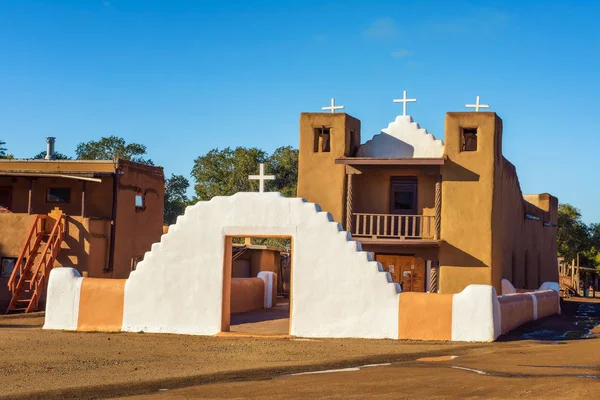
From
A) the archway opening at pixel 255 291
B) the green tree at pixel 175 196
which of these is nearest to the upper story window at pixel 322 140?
the archway opening at pixel 255 291

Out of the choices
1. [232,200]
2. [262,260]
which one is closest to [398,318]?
[232,200]

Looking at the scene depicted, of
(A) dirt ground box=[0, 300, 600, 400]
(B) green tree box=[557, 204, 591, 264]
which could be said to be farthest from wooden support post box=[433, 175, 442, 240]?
(B) green tree box=[557, 204, 591, 264]

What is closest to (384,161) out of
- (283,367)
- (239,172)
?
(283,367)

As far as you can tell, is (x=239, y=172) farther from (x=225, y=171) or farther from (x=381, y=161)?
(x=381, y=161)

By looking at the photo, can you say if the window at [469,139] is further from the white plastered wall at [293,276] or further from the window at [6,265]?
the window at [6,265]

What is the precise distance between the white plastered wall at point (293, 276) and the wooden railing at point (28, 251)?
9142 mm

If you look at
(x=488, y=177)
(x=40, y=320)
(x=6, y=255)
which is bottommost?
(x=40, y=320)

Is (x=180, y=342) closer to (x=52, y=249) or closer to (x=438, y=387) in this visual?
(x=438, y=387)

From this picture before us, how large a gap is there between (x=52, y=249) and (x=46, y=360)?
1349 centimetres

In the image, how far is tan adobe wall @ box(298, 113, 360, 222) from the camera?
1125 inches

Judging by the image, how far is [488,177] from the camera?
27.1 meters

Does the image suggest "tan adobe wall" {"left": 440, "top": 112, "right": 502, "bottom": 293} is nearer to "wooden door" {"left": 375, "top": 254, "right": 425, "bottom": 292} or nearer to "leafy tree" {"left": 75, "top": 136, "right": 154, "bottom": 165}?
"wooden door" {"left": 375, "top": 254, "right": 425, "bottom": 292}

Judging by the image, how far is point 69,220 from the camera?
28.8m

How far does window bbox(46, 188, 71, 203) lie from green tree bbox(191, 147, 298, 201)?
22.1 m
